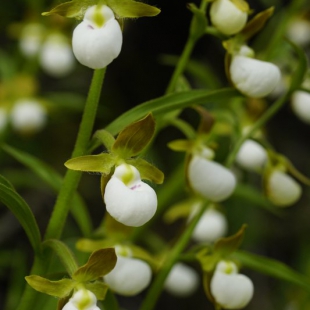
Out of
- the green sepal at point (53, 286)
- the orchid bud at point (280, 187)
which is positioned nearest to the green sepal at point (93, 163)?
the green sepal at point (53, 286)

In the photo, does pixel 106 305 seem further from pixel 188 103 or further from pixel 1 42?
pixel 1 42

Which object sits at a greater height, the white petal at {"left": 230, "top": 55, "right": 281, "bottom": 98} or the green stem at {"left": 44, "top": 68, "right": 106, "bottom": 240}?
the white petal at {"left": 230, "top": 55, "right": 281, "bottom": 98}

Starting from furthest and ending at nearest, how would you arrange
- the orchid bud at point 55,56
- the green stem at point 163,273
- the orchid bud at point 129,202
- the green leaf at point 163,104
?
1. the orchid bud at point 55,56
2. the green stem at point 163,273
3. the green leaf at point 163,104
4. the orchid bud at point 129,202

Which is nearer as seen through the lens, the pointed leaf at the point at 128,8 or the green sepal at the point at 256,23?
the pointed leaf at the point at 128,8

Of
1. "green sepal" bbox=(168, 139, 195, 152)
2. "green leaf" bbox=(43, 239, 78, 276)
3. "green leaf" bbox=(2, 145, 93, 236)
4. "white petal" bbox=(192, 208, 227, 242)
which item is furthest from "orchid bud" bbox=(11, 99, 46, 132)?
"green leaf" bbox=(43, 239, 78, 276)

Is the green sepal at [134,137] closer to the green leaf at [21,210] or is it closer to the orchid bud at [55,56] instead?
the green leaf at [21,210]

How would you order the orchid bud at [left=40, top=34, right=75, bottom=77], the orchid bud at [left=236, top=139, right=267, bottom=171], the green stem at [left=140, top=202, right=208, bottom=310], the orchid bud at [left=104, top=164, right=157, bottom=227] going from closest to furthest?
the orchid bud at [left=104, top=164, right=157, bottom=227] < the green stem at [left=140, top=202, right=208, bottom=310] < the orchid bud at [left=236, top=139, right=267, bottom=171] < the orchid bud at [left=40, top=34, right=75, bottom=77]

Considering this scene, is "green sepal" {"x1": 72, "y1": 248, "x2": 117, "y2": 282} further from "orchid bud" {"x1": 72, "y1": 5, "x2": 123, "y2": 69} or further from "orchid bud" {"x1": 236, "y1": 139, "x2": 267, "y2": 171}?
"orchid bud" {"x1": 236, "y1": 139, "x2": 267, "y2": 171}
